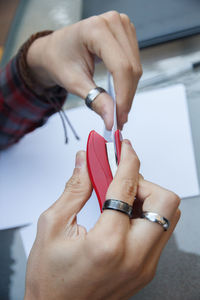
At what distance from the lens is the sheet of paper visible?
431 mm

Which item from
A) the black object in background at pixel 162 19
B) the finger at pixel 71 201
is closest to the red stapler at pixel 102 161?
the finger at pixel 71 201

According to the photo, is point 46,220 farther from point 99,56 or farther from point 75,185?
point 99,56

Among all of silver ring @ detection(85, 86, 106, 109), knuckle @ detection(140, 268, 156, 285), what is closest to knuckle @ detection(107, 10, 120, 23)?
silver ring @ detection(85, 86, 106, 109)

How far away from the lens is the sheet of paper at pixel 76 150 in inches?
17.0

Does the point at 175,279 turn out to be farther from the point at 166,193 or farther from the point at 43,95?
the point at 43,95

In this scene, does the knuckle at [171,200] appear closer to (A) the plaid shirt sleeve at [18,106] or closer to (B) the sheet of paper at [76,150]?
(B) the sheet of paper at [76,150]

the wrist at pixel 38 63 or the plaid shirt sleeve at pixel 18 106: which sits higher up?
the wrist at pixel 38 63

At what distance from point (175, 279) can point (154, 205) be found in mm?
160

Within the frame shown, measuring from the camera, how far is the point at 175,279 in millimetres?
357

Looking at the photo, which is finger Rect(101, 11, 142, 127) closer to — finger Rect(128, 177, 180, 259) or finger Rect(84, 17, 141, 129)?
finger Rect(84, 17, 141, 129)

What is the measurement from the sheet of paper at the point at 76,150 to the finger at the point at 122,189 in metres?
0.16

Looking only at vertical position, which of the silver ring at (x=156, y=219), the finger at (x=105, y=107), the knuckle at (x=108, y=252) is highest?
the finger at (x=105, y=107)

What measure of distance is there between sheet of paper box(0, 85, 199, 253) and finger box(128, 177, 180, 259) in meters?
0.15

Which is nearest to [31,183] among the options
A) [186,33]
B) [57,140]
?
[57,140]
